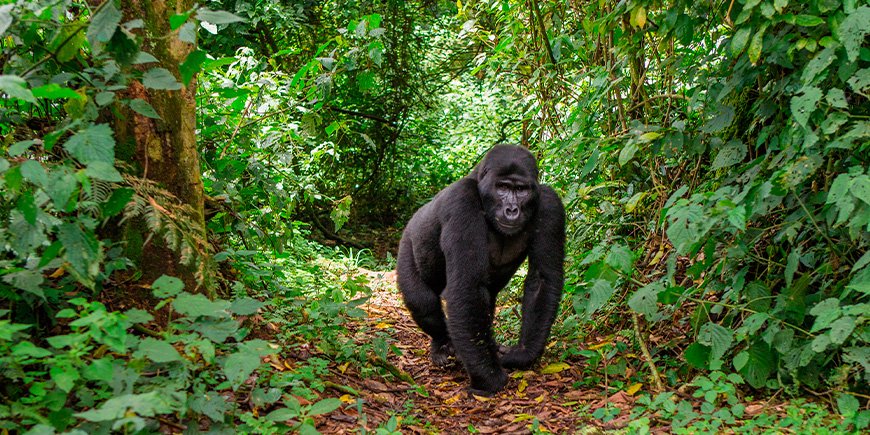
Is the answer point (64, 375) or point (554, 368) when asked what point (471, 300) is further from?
point (64, 375)

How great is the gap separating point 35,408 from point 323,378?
6.11ft

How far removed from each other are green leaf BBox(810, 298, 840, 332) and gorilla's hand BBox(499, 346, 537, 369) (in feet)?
6.46

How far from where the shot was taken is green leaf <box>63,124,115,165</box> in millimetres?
2371

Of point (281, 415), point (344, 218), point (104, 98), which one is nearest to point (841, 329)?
point (281, 415)

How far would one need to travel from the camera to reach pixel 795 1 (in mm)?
3531

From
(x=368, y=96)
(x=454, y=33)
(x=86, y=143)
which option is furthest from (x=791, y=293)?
(x=454, y=33)

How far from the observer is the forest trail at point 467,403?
3693 millimetres

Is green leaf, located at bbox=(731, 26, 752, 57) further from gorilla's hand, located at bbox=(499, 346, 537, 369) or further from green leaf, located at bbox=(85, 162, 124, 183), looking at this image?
green leaf, located at bbox=(85, 162, 124, 183)

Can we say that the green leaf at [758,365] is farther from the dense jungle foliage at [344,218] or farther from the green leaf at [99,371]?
the green leaf at [99,371]

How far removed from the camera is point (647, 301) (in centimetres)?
362

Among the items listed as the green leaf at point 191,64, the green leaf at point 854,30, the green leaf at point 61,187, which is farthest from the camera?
the green leaf at point 854,30

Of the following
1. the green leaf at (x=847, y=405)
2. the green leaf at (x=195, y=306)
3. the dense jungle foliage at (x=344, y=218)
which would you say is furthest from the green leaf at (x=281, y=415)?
the green leaf at (x=847, y=405)

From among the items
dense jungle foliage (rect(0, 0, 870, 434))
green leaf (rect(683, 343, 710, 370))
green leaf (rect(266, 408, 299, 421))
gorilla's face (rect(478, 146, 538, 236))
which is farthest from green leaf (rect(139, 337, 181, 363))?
gorilla's face (rect(478, 146, 538, 236))

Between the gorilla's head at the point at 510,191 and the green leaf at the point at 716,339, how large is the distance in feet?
4.95
